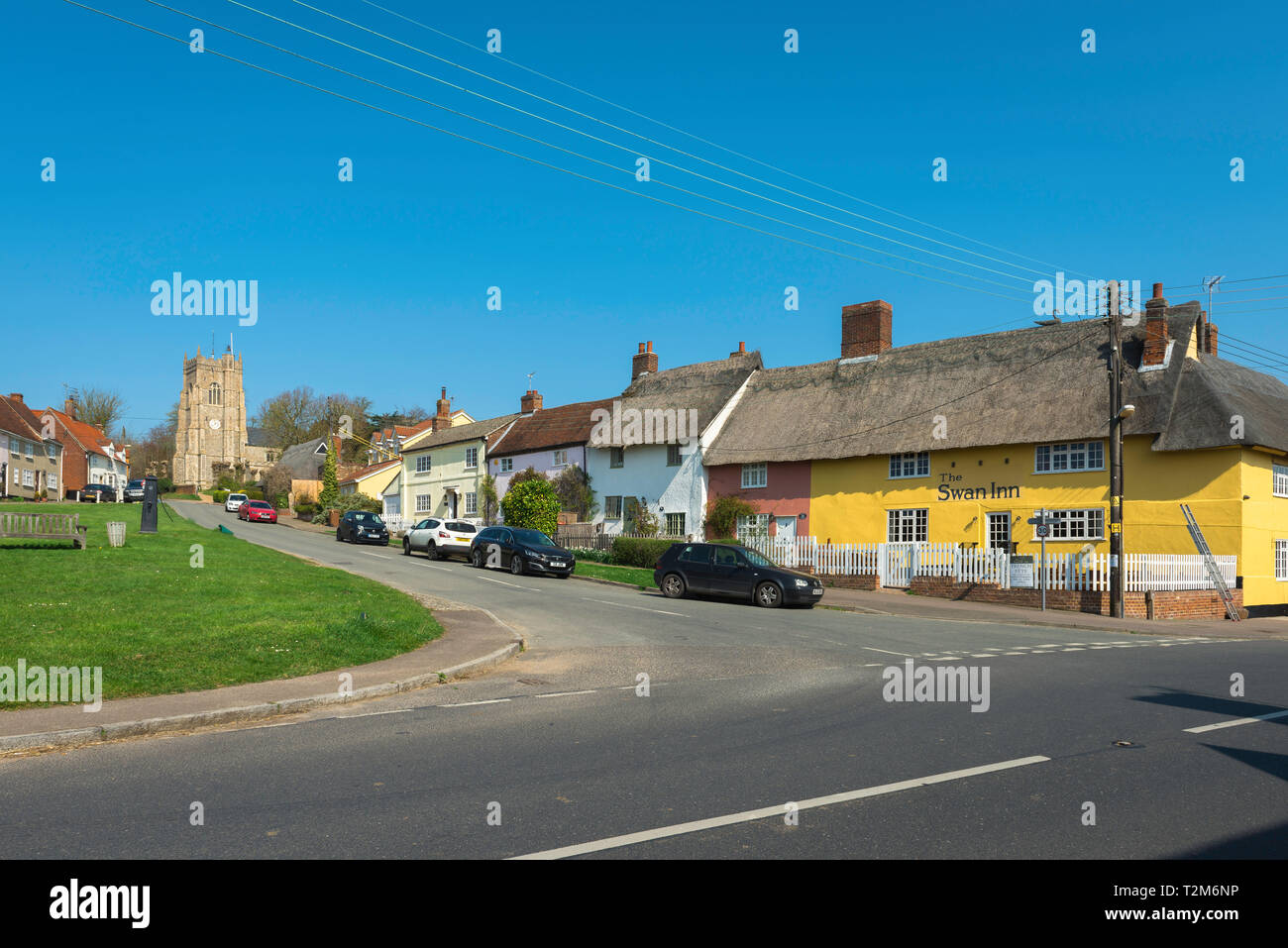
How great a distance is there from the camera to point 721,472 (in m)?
38.9

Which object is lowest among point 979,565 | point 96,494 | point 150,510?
point 979,565

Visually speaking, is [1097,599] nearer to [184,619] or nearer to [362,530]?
[184,619]

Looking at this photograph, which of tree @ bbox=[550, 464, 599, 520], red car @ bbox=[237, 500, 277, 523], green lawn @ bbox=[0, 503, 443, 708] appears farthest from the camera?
red car @ bbox=[237, 500, 277, 523]

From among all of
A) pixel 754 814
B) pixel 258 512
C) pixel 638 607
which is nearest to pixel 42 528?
pixel 638 607

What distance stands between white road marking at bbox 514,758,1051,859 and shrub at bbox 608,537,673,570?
26.8m

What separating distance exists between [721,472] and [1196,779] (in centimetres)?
3228

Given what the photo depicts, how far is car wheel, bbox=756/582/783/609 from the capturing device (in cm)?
2298

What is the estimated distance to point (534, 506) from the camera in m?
39.7

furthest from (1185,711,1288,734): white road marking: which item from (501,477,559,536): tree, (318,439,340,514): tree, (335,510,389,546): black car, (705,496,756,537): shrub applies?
(318,439,340,514): tree

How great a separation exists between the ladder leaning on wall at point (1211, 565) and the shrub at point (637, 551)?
16819 millimetres

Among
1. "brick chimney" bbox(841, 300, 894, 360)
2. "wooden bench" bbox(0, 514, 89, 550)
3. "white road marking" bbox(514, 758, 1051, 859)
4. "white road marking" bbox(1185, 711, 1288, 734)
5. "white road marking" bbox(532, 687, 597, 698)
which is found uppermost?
"brick chimney" bbox(841, 300, 894, 360)

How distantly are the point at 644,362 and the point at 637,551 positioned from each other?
1612 cm

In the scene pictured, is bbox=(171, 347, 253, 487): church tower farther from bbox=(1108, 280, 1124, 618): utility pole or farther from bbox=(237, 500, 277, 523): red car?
bbox=(1108, 280, 1124, 618): utility pole
